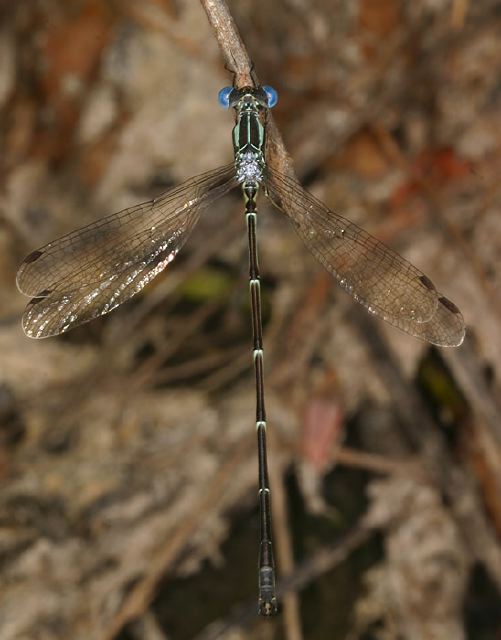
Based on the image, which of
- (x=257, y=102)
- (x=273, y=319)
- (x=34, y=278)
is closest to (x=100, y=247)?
(x=34, y=278)

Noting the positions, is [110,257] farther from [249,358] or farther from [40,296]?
[249,358]

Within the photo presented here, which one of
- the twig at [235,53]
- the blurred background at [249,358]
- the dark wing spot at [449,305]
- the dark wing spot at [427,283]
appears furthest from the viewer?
the blurred background at [249,358]

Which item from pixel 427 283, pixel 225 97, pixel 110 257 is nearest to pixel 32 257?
pixel 110 257

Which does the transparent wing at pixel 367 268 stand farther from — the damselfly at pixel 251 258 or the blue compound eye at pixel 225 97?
the blue compound eye at pixel 225 97

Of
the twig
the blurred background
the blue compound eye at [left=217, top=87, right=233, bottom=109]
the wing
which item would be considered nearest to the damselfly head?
the blue compound eye at [left=217, top=87, right=233, bottom=109]

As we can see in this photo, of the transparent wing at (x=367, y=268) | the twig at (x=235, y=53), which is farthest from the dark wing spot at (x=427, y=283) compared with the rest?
the twig at (x=235, y=53)

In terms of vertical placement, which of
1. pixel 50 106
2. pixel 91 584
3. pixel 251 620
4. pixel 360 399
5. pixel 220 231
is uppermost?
pixel 50 106

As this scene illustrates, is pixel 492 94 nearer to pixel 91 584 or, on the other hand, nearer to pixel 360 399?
pixel 360 399
